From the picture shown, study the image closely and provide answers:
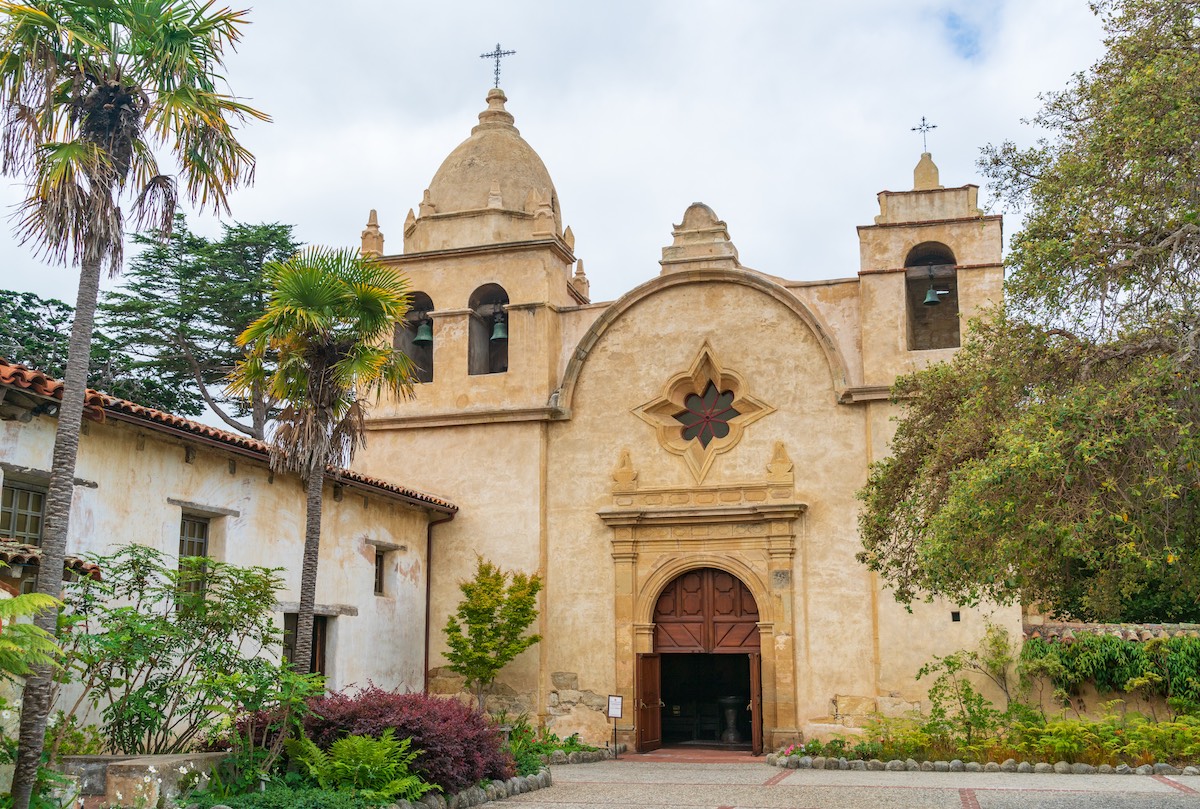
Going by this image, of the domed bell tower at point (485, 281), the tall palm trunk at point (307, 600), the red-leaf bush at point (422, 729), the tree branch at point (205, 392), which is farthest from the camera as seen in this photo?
the tree branch at point (205, 392)

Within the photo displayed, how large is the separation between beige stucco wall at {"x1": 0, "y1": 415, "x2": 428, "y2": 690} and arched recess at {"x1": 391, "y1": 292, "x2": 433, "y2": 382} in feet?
11.5

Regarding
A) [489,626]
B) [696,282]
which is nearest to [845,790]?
[489,626]

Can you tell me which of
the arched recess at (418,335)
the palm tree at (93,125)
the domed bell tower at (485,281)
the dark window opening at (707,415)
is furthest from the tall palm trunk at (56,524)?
the arched recess at (418,335)

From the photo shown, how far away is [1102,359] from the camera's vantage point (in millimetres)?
11047

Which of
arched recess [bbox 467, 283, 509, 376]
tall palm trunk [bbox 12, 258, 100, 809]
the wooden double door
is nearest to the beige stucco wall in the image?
tall palm trunk [bbox 12, 258, 100, 809]

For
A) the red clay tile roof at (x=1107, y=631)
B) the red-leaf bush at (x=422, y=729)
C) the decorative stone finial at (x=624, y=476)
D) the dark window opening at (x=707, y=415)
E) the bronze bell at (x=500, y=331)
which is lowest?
the red-leaf bush at (x=422, y=729)

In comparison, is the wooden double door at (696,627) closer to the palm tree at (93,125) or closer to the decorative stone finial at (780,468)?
the decorative stone finial at (780,468)

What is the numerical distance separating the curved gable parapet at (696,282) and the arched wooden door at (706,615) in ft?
12.3

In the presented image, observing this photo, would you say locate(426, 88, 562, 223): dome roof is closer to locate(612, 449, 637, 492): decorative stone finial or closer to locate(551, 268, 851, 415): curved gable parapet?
locate(551, 268, 851, 415): curved gable parapet

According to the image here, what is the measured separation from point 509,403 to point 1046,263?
40.4 feet

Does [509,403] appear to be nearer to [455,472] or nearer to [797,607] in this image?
[455,472]

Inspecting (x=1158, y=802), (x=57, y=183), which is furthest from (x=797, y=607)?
(x=57, y=183)

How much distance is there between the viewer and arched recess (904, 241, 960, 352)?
21.0 m

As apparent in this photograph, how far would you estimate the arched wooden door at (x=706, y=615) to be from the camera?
20.6 metres
